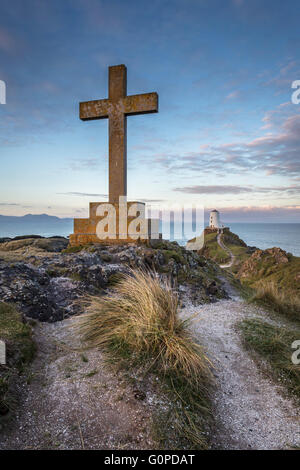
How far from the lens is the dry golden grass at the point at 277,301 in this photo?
21.7 feet

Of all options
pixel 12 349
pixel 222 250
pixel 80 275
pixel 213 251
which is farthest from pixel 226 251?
pixel 12 349

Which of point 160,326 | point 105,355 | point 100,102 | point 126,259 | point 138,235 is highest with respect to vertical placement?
point 100,102

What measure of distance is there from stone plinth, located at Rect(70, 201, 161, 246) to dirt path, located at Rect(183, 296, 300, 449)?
4506 millimetres

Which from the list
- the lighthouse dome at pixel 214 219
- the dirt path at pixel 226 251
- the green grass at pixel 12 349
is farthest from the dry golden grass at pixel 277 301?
the lighthouse dome at pixel 214 219

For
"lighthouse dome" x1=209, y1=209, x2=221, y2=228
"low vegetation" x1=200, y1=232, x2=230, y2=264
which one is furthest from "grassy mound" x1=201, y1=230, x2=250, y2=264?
"lighthouse dome" x1=209, y1=209, x2=221, y2=228

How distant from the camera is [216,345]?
424 centimetres

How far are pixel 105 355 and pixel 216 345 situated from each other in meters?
1.84

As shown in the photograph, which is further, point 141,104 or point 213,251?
point 213,251

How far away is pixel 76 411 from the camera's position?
8.38 ft

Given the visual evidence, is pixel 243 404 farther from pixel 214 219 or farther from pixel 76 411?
pixel 214 219

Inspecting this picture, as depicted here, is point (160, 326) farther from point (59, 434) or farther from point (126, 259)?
point (126, 259)

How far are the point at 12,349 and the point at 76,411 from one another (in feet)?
3.82

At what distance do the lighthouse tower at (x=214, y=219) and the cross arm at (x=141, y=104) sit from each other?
64.4 metres
